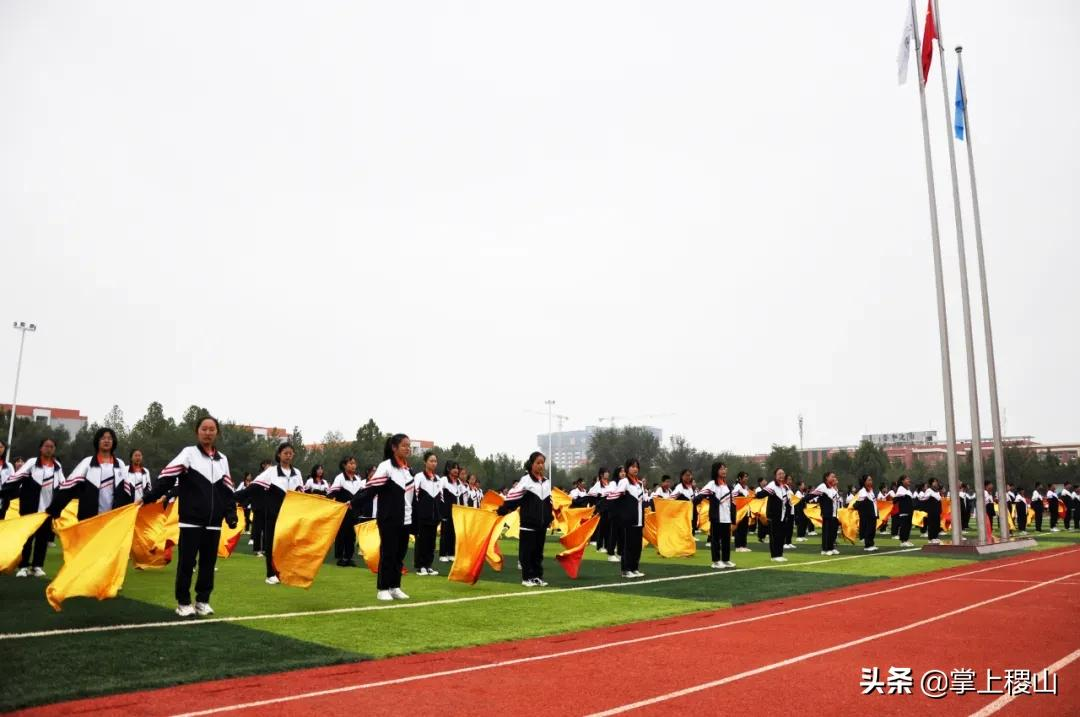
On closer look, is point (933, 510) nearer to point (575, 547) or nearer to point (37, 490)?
point (575, 547)

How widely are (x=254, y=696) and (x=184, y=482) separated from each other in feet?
13.5

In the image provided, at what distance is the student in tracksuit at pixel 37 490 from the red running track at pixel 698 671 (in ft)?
28.1

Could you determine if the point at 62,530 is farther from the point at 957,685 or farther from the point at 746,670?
the point at 957,685

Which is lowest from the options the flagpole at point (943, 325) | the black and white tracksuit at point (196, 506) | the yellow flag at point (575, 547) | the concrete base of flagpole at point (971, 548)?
the concrete base of flagpole at point (971, 548)

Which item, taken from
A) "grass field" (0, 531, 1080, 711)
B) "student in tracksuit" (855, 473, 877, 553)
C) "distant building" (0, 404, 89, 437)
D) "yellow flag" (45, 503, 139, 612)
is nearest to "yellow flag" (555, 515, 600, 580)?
"grass field" (0, 531, 1080, 711)

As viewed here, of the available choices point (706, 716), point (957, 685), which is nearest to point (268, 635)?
point (706, 716)

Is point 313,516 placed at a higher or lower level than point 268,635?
higher

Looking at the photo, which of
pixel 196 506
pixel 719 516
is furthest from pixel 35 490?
pixel 719 516

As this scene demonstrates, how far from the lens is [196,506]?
9.15 m

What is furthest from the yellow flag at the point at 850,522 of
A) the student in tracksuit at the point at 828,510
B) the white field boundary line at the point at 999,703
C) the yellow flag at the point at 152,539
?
the yellow flag at the point at 152,539

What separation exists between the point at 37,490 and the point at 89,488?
173cm

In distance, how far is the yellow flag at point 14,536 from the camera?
10383mm

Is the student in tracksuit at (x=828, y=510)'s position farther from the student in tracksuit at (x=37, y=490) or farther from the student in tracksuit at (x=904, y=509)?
the student in tracksuit at (x=37, y=490)

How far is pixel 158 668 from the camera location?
21.4 feet
